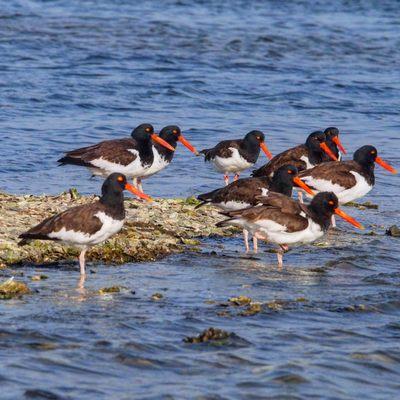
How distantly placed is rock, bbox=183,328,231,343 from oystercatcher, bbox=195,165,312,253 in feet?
10.1

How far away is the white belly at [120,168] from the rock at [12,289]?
13.1ft

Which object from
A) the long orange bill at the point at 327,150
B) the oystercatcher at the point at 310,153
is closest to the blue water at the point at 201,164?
the long orange bill at the point at 327,150

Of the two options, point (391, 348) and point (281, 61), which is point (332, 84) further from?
point (391, 348)

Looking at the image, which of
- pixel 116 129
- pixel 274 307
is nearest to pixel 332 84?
pixel 116 129

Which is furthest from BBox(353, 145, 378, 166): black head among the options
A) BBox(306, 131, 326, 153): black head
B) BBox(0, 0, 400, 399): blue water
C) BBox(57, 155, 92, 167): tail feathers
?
BBox(57, 155, 92, 167): tail feathers

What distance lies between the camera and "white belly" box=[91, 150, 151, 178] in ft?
41.4

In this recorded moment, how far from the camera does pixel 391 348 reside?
7914mm

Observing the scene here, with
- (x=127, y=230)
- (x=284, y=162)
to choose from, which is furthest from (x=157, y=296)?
(x=284, y=162)

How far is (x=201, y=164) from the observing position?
Result: 1577 centimetres

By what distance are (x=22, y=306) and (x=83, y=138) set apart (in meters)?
8.49

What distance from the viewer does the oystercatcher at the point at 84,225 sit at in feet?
30.4

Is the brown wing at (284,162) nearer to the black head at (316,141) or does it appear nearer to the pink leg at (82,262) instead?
the black head at (316,141)

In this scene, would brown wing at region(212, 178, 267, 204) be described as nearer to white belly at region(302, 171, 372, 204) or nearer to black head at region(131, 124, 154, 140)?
white belly at region(302, 171, 372, 204)

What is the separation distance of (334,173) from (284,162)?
1.03 metres
